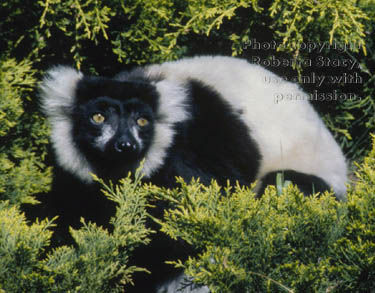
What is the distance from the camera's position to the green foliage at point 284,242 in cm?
189

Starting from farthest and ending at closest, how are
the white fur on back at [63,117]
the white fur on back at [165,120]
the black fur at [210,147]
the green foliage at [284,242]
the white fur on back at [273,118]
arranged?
the white fur on back at [273,118] < the white fur on back at [63,117] < the white fur on back at [165,120] < the black fur at [210,147] < the green foliage at [284,242]

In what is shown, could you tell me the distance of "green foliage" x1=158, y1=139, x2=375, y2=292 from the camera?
6.19 feet

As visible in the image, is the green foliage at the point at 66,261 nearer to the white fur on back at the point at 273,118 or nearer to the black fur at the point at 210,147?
the black fur at the point at 210,147

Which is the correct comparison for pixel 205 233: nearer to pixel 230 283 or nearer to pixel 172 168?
pixel 230 283

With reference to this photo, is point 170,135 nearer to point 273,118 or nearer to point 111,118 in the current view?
point 111,118

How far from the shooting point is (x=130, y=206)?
7.66 ft

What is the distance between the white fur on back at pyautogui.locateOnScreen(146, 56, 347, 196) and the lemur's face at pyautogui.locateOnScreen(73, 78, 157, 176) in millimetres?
409

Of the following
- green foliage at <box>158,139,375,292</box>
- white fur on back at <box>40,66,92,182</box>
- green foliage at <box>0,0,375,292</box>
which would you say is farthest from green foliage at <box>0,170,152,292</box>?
white fur on back at <box>40,66,92,182</box>

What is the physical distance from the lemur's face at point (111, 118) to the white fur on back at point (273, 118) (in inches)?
16.1

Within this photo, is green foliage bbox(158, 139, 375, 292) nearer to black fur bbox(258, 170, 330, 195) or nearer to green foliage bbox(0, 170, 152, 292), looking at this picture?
green foliage bbox(0, 170, 152, 292)

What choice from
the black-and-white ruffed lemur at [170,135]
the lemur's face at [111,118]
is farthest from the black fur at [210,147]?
the lemur's face at [111,118]

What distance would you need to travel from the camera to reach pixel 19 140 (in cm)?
362

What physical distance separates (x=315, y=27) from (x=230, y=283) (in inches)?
108

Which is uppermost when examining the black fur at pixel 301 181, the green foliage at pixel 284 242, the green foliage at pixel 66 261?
the green foliage at pixel 284 242
